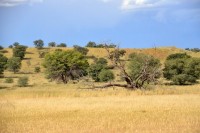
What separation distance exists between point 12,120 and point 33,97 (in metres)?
14.0

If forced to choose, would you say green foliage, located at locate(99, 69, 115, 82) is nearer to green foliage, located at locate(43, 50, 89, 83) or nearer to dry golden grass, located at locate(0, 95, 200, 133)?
green foliage, located at locate(43, 50, 89, 83)

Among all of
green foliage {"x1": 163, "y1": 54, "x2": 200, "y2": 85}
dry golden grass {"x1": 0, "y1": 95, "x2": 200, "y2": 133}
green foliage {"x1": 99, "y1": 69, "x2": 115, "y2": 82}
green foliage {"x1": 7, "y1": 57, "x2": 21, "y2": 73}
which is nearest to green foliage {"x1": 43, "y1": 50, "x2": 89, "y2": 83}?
green foliage {"x1": 99, "y1": 69, "x2": 115, "y2": 82}

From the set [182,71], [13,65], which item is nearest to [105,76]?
[182,71]

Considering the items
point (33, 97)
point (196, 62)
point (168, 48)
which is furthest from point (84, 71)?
point (168, 48)

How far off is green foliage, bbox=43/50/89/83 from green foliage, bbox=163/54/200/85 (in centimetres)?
1320

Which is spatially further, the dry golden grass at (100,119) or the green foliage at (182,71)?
the green foliage at (182,71)

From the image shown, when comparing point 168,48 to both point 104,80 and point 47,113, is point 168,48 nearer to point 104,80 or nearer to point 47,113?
point 104,80

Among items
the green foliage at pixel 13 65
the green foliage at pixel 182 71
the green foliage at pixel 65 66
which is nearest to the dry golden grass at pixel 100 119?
the green foliage at pixel 182 71

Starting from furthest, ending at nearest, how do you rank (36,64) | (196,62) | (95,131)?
(36,64) → (196,62) → (95,131)

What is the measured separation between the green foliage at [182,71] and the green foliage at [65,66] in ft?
43.3

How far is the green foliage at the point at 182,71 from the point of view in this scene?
55.8 m

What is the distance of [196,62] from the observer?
59.7 m

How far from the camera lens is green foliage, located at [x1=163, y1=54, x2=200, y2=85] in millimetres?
55844

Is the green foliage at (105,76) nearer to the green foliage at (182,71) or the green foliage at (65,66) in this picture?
the green foliage at (65,66)
